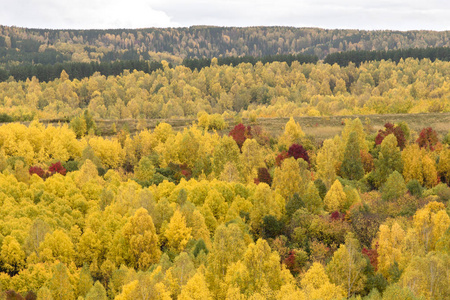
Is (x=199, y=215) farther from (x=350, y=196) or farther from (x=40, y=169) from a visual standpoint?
(x=40, y=169)

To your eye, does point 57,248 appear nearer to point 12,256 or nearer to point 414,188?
point 12,256

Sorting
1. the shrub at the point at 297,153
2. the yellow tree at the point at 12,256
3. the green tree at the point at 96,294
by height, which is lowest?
the yellow tree at the point at 12,256

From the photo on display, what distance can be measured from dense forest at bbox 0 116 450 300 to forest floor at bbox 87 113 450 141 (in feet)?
68.9

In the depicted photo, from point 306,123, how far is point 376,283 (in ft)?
315

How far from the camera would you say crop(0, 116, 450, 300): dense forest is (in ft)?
164

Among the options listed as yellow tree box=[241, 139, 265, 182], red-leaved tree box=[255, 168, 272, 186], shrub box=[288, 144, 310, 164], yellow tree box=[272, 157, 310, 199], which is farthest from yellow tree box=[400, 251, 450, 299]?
shrub box=[288, 144, 310, 164]

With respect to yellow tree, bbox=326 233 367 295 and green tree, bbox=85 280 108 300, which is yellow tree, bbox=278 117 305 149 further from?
green tree, bbox=85 280 108 300

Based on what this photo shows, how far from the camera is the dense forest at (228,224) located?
50.0 m

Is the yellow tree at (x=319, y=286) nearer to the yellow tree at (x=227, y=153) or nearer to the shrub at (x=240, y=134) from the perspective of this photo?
the yellow tree at (x=227, y=153)

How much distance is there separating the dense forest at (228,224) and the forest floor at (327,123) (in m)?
21.0

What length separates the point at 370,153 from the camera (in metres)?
110

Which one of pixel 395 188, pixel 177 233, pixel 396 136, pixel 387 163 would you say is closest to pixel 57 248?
pixel 177 233

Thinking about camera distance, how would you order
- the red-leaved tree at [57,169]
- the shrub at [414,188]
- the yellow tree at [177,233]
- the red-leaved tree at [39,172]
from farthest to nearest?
the red-leaved tree at [57,169]
the red-leaved tree at [39,172]
the shrub at [414,188]
the yellow tree at [177,233]

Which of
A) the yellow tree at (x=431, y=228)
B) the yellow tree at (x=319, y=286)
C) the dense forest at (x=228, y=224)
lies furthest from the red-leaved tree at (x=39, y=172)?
the yellow tree at (x=431, y=228)
